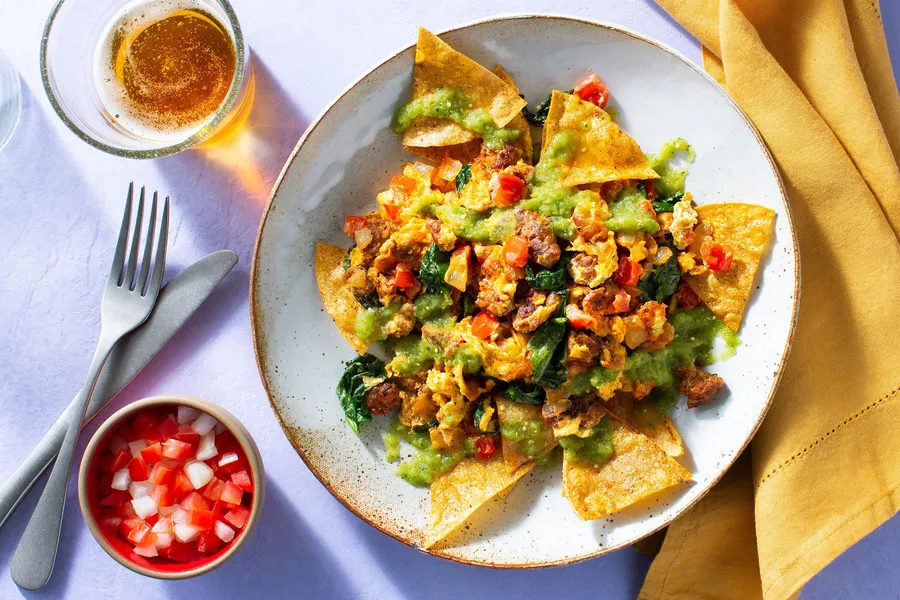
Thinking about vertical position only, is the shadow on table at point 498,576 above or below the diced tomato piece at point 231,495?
below

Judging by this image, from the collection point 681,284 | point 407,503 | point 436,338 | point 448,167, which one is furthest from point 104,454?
point 681,284

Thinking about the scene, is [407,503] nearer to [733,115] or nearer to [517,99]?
[517,99]

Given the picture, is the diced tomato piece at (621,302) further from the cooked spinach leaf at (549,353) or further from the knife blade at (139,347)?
the knife blade at (139,347)

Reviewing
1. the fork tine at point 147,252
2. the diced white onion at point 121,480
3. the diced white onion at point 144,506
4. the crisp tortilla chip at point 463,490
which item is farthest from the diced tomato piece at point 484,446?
the fork tine at point 147,252

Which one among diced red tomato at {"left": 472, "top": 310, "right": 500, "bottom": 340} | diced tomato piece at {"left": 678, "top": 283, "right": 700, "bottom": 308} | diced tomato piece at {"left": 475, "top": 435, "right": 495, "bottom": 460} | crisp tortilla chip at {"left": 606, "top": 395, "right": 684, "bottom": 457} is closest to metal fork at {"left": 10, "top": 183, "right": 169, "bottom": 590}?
diced red tomato at {"left": 472, "top": 310, "right": 500, "bottom": 340}

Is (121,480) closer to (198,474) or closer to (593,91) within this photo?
(198,474)

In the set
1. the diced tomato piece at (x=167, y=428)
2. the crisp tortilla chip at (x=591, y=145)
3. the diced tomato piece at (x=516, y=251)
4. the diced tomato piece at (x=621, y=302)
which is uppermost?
the crisp tortilla chip at (x=591, y=145)

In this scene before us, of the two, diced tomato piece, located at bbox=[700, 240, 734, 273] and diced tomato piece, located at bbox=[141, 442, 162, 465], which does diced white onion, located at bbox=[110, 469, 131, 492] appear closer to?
diced tomato piece, located at bbox=[141, 442, 162, 465]
